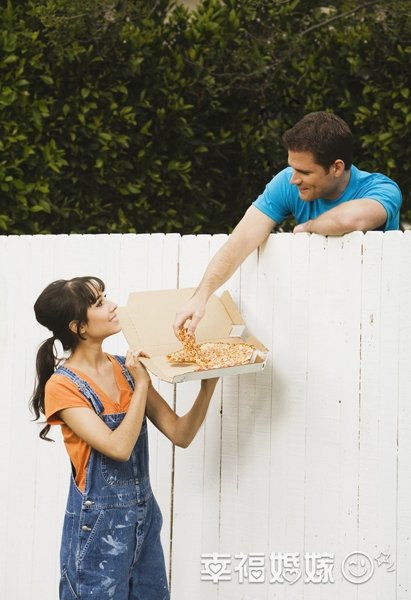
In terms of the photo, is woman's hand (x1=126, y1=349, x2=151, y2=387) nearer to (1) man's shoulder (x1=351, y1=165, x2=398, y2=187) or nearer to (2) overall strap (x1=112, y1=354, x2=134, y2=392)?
(2) overall strap (x1=112, y1=354, x2=134, y2=392)

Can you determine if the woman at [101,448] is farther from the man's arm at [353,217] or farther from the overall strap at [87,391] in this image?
the man's arm at [353,217]

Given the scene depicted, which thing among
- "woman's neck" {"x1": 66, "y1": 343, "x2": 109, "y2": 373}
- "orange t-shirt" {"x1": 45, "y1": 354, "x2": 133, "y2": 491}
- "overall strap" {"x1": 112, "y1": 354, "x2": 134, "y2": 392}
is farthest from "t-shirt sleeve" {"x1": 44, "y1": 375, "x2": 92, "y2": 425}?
"overall strap" {"x1": 112, "y1": 354, "x2": 134, "y2": 392}

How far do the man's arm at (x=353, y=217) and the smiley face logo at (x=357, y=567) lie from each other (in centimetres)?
120

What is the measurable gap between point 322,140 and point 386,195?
312mm

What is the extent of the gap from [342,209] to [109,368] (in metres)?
1.02

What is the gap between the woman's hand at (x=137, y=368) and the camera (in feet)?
10.2


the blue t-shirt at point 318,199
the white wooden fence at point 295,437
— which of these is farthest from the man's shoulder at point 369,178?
the white wooden fence at point 295,437

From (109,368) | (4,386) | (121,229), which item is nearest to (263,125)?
(121,229)

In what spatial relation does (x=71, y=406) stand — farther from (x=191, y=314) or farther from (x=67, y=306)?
(x=191, y=314)

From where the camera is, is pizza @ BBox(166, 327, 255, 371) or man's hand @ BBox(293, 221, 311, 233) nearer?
pizza @ BBox(166, 327, 255, 371)

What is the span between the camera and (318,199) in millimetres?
3564

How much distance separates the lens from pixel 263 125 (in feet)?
19.4

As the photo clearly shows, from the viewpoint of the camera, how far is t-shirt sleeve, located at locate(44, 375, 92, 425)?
10.0 ft

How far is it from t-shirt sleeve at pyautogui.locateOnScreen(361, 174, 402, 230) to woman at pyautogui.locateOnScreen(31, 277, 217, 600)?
94 cm
